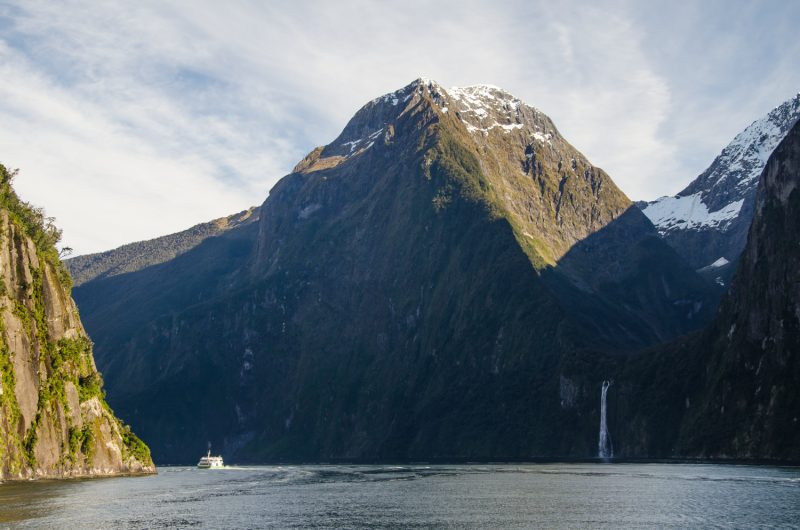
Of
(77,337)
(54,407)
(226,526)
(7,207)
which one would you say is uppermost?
(7,207)

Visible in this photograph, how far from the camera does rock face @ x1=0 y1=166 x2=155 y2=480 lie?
486 feet

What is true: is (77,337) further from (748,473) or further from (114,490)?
(748,473)

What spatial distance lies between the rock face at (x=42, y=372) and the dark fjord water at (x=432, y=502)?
6.96m

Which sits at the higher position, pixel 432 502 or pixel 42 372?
pixel 42 372

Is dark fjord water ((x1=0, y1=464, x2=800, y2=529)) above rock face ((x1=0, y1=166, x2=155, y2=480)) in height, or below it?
below

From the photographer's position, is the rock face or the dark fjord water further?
the rock face

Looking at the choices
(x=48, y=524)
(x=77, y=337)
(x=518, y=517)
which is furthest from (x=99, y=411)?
(x=518, y=517)

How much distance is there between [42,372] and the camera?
528 ft

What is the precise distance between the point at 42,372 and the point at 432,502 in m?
75.9

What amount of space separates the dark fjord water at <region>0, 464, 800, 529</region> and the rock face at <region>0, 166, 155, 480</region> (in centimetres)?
696

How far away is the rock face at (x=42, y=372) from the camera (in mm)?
148000

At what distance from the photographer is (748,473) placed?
165125 mm

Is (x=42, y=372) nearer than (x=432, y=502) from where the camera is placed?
No

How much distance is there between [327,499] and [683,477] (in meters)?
65.5
